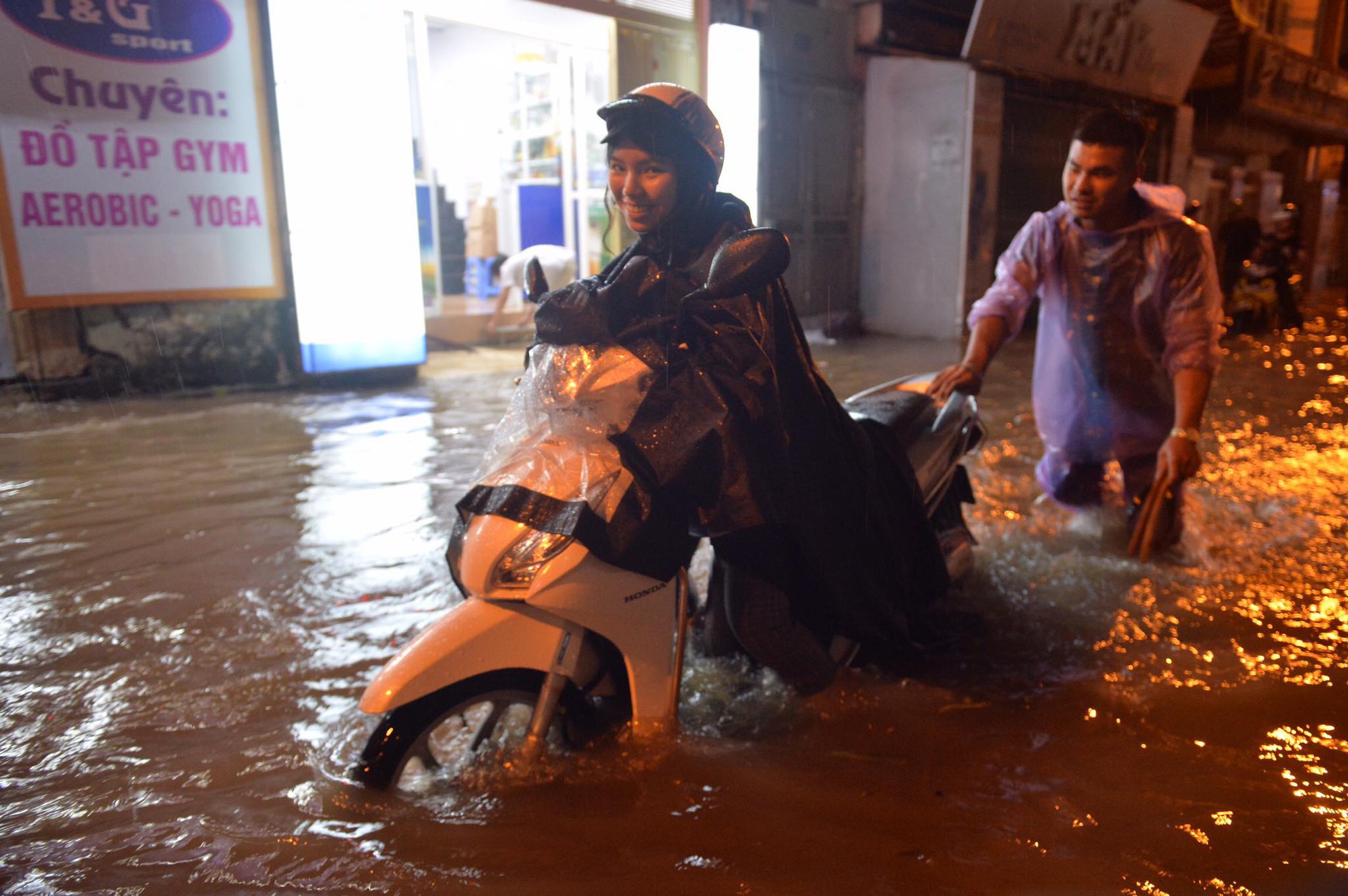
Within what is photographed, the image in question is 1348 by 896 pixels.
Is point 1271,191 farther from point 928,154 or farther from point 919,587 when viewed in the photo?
point 919,587

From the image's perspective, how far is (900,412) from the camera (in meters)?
2.91

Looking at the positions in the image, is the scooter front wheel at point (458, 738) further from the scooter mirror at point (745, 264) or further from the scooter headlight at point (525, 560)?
the scooter mirror at point (745, 264)

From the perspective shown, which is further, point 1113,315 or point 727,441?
point 1113,315

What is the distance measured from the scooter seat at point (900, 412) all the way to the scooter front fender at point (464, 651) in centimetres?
126

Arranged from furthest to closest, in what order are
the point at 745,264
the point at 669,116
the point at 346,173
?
the point at 346,173 < the point at 669,116 < the point at 745,264

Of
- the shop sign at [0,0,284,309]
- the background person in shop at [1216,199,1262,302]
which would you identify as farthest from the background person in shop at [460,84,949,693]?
the background person in shop at [1216,199,1262,302]

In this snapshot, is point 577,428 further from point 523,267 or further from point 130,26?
point 523,267

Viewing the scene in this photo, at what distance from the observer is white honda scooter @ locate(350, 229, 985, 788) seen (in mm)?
1858

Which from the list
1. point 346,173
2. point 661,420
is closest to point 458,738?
point 661,420

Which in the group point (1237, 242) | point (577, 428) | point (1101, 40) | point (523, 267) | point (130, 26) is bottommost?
point (577, 428)

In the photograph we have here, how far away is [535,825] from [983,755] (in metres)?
1.17

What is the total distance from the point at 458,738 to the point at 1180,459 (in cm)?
257

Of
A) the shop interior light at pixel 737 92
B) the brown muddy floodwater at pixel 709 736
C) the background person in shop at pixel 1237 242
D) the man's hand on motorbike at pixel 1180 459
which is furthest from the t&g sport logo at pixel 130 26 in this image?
the background person in shop at pixel 1237 242

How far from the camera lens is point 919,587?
8.81 ft
